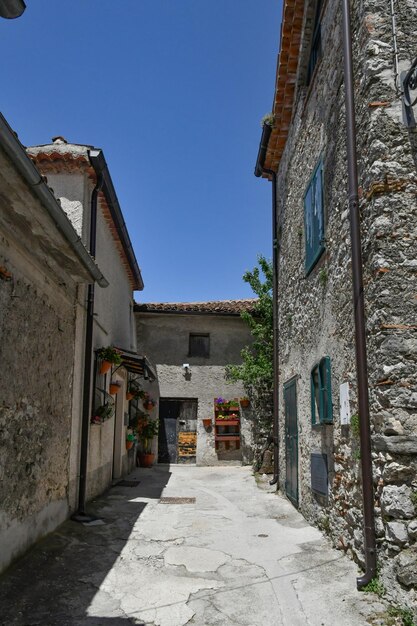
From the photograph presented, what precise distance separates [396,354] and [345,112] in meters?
2.50

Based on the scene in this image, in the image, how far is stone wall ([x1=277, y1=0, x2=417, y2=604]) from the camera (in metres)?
4.09

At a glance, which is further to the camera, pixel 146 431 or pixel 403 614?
pixel 146 431

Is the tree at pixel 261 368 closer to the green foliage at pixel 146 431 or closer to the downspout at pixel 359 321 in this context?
the green foliage at pixel 146 431

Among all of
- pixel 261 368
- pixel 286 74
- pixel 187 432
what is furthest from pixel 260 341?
pixel 286 74

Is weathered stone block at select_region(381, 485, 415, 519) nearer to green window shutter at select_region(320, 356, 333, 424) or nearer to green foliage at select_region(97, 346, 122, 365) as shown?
green window shutter at select_region(320, 356, 333, 424)

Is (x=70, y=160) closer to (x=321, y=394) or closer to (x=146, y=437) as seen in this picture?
(x=321, y=394)

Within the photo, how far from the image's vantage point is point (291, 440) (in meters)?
8.41

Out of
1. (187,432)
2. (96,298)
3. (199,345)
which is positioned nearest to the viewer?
(96,298)

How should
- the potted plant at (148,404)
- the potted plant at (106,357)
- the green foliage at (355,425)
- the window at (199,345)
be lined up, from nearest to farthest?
the green foliage at (355,425) → the potted plant at (106,357) → the potted plant at (148,404) → the window at (199,345)

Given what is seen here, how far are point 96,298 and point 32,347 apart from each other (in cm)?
366

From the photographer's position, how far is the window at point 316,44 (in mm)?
6980

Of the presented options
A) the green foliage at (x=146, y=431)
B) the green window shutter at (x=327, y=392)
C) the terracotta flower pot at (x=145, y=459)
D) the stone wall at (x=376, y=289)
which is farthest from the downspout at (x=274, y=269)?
the terracotta flower pot at (x=145, y=459)

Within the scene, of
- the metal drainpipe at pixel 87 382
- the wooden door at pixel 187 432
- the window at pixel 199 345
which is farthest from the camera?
the window at pixel 199 345

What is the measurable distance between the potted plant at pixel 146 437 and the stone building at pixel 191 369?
602 mm
